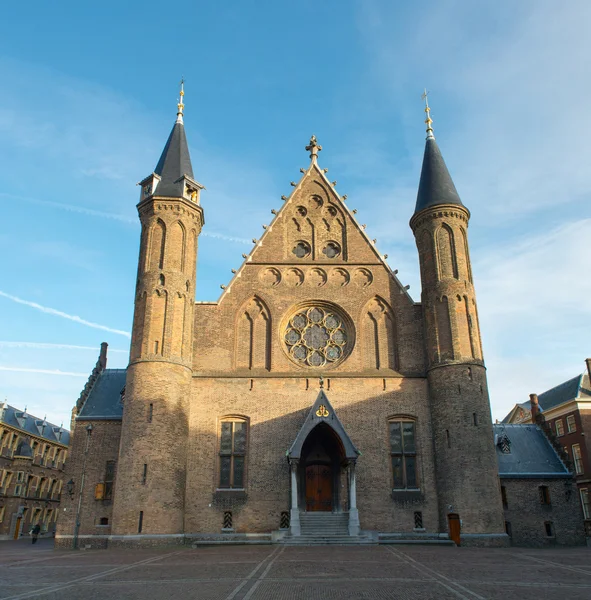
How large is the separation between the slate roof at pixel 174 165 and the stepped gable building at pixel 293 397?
13 centimetres

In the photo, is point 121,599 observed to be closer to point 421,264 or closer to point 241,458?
point 241,458

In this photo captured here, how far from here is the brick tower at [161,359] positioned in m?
24.2

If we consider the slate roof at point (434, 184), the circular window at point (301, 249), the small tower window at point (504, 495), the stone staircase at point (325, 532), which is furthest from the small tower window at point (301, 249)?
the small tower window at point (504, 495)

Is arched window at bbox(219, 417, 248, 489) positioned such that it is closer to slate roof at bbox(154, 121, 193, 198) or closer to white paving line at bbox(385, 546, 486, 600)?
white paving line at bbox(385, 546, 486, 600)

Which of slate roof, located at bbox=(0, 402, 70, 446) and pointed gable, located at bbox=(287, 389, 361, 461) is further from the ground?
slate roof, located at bbox=(0, 402, 70, 446)

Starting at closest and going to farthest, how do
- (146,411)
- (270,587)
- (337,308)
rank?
1. (270,587)
2. (146,411)
3. (337,308)

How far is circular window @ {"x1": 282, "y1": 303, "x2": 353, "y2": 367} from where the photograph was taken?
28.8m

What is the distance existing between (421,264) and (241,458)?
13.7 metres

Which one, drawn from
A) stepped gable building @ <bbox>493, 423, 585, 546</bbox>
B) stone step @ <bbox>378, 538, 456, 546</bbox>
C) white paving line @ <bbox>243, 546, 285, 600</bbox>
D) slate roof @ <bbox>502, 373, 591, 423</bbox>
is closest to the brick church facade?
stone step @ <bbox>378, 538, 456, 546</bbox>

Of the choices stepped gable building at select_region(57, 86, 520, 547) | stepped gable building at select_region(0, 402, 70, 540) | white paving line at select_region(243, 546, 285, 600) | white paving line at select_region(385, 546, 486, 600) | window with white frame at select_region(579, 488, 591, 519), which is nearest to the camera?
white paving line at select_region(385, 546, 486, 600)

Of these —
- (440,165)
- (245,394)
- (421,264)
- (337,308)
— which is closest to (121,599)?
(245,394)

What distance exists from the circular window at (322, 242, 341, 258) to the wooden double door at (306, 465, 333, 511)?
11.2 meters

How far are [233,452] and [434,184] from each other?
57.9ft

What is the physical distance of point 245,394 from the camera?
2739 cm
